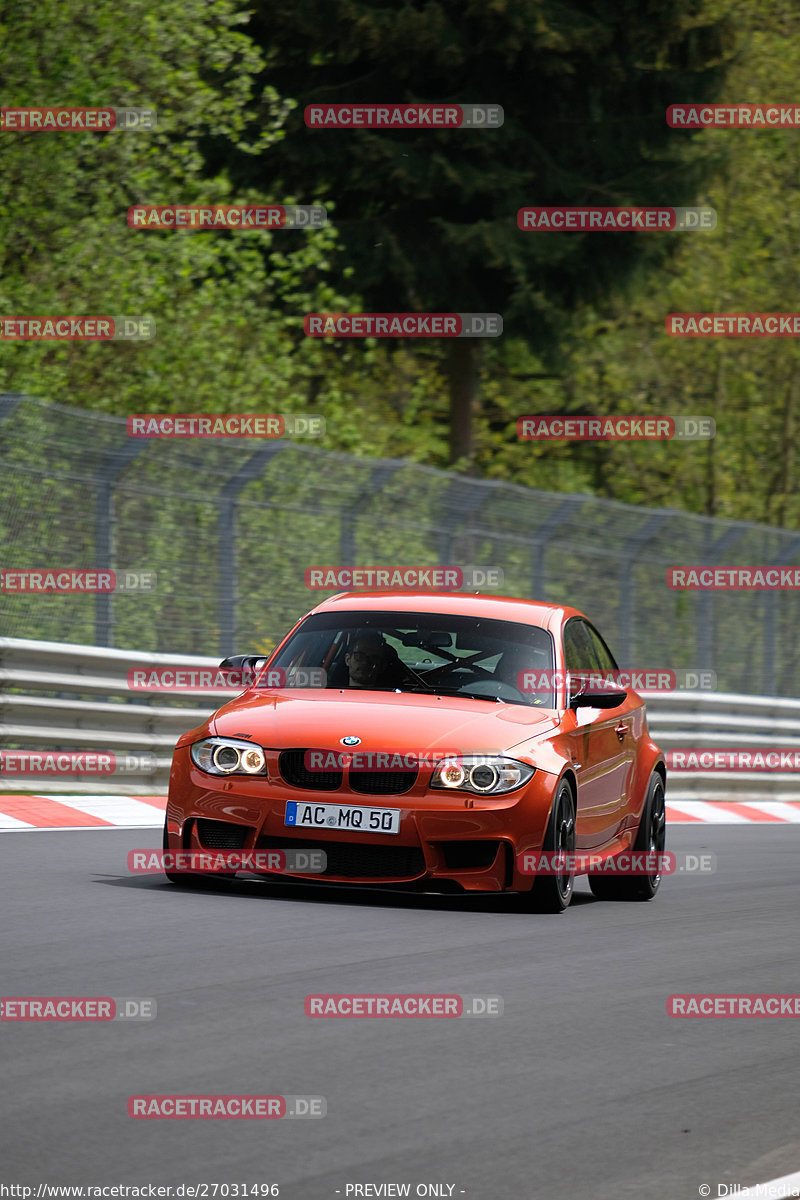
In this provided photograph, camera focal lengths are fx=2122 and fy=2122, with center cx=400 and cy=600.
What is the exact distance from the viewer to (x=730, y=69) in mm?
30516

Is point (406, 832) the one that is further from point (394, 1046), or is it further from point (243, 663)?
point (394, 1046)

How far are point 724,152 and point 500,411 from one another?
8.05m

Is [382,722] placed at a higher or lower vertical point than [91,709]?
higher

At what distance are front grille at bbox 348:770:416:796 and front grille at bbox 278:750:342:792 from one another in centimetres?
7

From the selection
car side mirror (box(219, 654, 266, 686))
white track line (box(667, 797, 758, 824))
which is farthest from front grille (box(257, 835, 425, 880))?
white track line (box(667, 797, 758, 824))

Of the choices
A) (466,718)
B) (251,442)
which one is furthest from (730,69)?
(466,718)

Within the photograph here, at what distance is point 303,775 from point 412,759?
0.48 m

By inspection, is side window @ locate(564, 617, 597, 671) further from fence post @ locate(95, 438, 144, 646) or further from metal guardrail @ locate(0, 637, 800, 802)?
fence post @ locate(95, 438, 144, 646)

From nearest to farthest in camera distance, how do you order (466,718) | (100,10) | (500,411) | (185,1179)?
(185,1179)
(466,718)
(100,10)
(500,411)

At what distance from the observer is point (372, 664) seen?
10.2 meters

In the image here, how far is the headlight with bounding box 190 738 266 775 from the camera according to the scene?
9.12 m

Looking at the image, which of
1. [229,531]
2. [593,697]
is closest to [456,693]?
[593,697]

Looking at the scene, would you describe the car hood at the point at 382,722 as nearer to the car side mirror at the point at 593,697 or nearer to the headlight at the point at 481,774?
the headlight at the point at 481,774

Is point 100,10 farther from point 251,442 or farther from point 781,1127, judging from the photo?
point 781,1127
